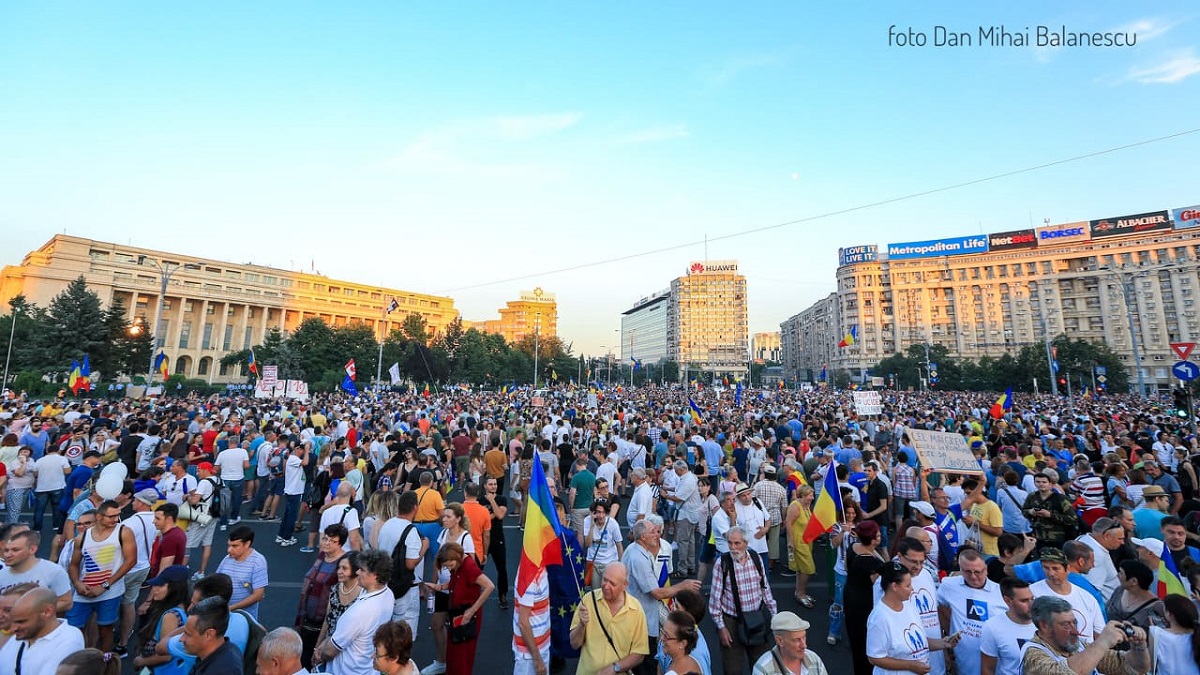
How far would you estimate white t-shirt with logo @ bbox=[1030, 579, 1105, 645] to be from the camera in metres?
3.61

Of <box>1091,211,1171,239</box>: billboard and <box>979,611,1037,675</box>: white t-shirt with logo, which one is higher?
<box>1091,211,1171,239</box>: billboard

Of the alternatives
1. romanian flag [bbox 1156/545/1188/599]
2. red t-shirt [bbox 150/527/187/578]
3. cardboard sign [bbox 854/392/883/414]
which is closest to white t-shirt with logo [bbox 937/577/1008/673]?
romanian flag [bbox 1156/545/1188/599]

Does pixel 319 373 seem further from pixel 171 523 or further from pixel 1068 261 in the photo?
pixel 1068 261

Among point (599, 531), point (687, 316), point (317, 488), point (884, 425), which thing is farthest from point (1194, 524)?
point (687, 316)

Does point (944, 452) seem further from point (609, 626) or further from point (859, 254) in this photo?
point (859, 254)

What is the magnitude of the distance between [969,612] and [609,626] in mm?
2784

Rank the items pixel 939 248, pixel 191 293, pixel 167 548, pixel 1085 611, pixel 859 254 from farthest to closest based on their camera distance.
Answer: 1. pixel 859 254
2. pixel 939 248
3. pixel 191 293
4. pixel 167 548
5. pixel 1085 611

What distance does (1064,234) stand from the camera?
91562 mm

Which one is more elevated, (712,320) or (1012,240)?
(1012,240)

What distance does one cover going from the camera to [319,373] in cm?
5856

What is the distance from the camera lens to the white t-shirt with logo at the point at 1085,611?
3.61 m

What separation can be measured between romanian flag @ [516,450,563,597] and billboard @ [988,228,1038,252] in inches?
4731

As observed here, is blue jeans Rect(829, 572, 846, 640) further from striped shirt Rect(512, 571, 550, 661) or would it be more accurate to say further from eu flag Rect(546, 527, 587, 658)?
striped shirt Rect(512, 571, 550, 661)

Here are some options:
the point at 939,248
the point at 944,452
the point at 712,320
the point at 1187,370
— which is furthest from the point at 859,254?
the point at 944,452
